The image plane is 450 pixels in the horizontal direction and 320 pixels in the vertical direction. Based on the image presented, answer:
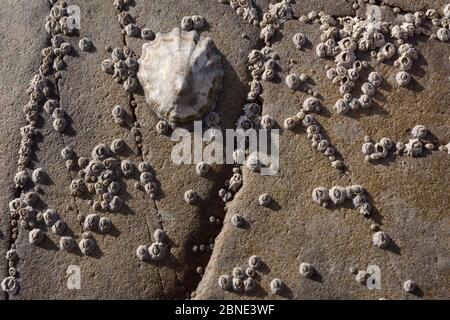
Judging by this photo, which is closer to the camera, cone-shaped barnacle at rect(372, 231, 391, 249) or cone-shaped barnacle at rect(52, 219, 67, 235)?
cone-shaped barnacle at rect(372, 231, 391, 249)

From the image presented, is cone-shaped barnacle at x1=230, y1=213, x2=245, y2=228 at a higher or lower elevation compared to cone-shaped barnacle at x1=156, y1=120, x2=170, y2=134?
lower

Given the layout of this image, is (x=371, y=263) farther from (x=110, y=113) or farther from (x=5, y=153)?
(x=5, y=153)

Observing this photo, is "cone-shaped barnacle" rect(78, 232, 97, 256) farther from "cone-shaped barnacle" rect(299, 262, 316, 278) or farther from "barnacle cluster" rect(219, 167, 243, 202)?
"cone-shaped barnacle" rect(299, 262, 316, 278)

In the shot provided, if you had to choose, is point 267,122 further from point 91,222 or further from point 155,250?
point 91,222

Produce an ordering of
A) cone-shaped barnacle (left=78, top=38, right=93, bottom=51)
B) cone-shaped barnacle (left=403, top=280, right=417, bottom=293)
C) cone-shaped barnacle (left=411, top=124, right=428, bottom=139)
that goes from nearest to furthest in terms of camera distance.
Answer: cone-shaped barnacle (left=403, top=280, right=417, bottom=293) → cone-shaped barnacle (left=411, top=124, right=428, bottom=139) → cone-shaped barnacle (left=78, top=38, right=93, bottom=51)

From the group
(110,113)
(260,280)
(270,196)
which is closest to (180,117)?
(110,113)

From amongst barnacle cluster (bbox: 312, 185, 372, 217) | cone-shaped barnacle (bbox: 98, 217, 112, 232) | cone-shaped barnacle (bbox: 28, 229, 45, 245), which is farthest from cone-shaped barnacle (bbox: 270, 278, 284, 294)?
cone-shaped barnacle (bbox: 28, 229, 45, 245)

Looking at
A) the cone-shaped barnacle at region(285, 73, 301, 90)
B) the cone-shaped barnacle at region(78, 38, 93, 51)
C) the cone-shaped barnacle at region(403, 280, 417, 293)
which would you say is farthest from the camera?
the cone-shaped barnacle at region(78, 38, 93, 51)

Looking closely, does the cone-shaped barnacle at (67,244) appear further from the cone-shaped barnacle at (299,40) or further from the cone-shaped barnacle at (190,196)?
the cone-shaped barnacle at (299,40)
